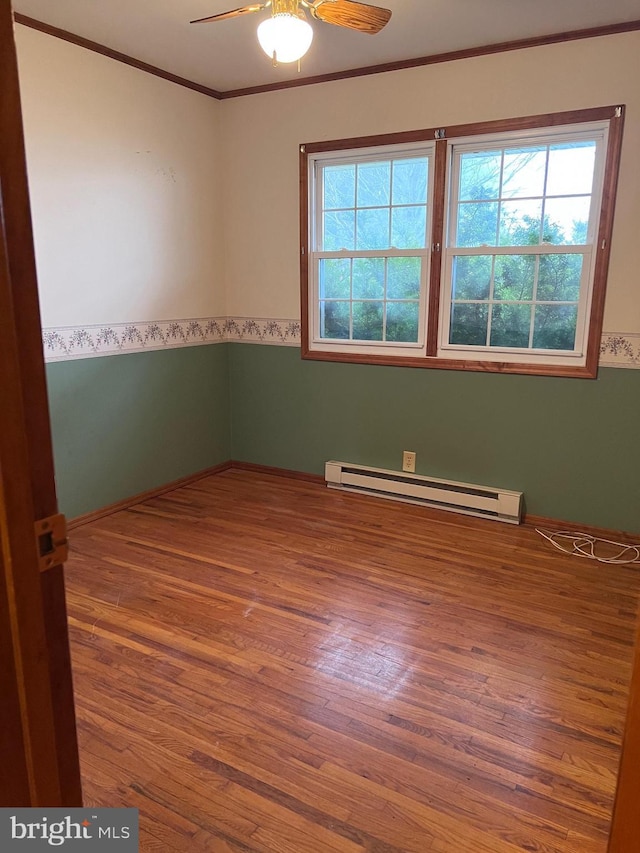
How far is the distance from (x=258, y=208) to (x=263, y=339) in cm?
93

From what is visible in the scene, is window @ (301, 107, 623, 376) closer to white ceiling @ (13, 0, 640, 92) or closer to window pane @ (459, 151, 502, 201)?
window pane @ (459, 151, 502, 201)

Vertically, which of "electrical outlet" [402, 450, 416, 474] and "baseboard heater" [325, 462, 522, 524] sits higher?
"electrical outlet" [402, 450, 416, 474]

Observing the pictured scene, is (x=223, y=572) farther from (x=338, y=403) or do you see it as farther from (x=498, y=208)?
(x=498, y=208)

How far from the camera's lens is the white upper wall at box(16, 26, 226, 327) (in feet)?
10.4

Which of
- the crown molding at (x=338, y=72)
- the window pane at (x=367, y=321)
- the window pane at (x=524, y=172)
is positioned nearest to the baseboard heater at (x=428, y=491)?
the window pane at (x=367, y=321)

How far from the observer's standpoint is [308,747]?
1.83 metres

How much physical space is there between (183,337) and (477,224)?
209 cm

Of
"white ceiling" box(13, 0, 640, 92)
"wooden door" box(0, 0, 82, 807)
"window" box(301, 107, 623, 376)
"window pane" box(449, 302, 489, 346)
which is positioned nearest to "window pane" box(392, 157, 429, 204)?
"window" box(301, 107, 623, 376)

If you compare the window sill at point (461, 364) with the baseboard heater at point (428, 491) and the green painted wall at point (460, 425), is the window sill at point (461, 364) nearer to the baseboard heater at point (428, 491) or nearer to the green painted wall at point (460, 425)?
the green painted wall at point (460, 425)

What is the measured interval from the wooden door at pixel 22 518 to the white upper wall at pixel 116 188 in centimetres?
264

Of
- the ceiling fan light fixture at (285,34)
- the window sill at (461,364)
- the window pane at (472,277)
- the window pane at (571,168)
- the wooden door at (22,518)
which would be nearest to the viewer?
the wooden door at (22,518)

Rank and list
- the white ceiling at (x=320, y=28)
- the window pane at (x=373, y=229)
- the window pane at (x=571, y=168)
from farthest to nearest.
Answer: the window pane at (x=373, y=229)
the window pane at (x=571, y=168)
the white ceiling at (x=320, y=28)

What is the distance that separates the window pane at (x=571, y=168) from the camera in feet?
10.7

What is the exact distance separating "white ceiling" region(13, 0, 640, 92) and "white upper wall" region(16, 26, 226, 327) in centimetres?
20
